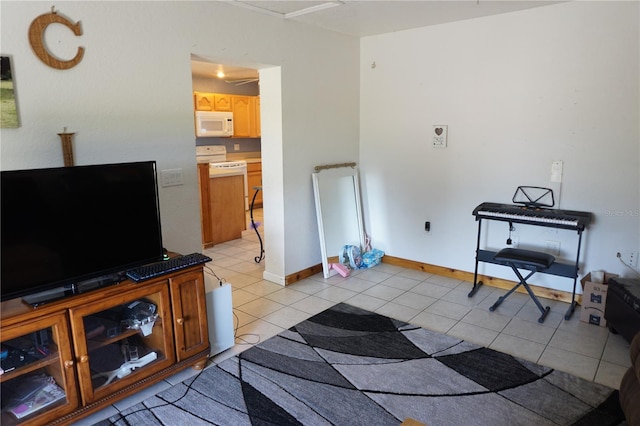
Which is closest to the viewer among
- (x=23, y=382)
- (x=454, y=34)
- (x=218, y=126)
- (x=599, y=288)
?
(x=23, y=382)

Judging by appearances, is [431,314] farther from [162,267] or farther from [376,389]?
[162,267]

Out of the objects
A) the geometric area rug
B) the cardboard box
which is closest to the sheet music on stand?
the cardboard box

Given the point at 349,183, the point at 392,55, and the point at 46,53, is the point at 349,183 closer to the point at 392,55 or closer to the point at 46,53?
the point at 392,55

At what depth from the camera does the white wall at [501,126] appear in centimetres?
330

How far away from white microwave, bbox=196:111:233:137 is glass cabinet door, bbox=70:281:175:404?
489 centimetres

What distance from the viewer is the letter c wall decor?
2244 mm

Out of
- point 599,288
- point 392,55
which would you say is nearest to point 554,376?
point 599,288

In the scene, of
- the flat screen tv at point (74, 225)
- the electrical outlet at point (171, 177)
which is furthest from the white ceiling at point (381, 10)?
the flat screen tv at point (74, 225)

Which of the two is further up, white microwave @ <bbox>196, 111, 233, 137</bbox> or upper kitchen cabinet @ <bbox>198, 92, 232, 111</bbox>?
upper kitchen cabinet @ <bbox>198, 92, 232, 111</bbox>

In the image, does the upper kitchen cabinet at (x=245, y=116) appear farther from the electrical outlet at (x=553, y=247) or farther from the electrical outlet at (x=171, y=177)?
the electrical outlet at (x=553, y=247)

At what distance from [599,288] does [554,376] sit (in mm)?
1006

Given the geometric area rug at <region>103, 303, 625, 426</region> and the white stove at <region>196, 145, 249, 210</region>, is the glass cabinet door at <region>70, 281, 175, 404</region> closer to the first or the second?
the geometric area rug at <region>103, 303, 625, 426</region>

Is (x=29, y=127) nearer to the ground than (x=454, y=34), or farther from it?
nearer to the ground

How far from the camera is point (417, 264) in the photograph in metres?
4.54
